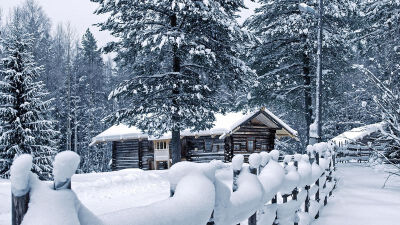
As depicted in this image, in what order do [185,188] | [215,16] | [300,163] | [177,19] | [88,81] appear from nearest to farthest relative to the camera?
[185,188] < [300,163] < [215,16] < [177,19] < [88,81]

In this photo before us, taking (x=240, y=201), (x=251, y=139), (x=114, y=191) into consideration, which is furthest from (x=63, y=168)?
(x=251, y=139)

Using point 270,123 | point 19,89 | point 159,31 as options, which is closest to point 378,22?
point 270,123

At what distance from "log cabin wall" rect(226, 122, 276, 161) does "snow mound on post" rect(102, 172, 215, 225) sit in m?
20.6

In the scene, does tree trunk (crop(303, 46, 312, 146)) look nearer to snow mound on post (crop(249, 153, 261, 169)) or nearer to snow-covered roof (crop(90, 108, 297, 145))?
snow-covered roof (crop(90, 108, 297, 145))

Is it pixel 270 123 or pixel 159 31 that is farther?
pixel 270 123

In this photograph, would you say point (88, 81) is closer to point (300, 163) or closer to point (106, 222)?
point (300, 163)

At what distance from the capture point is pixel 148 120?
12195 millimetres

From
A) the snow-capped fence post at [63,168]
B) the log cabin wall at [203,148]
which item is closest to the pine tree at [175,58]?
the log cabin wall at [203,148]

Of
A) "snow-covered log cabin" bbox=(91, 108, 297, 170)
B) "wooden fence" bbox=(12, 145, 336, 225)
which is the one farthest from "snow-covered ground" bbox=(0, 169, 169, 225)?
"snow-covered log cabin" bbox=(91, 108, 297, 170)

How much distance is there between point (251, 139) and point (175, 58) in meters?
12.3

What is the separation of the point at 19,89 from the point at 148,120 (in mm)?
9743

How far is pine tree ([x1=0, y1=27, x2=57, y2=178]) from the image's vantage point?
1747 centimetres

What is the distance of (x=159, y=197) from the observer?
10016 millimetres

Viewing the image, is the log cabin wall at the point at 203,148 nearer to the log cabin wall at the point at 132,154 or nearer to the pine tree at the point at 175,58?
the log cabin wall at the point at 132,154
